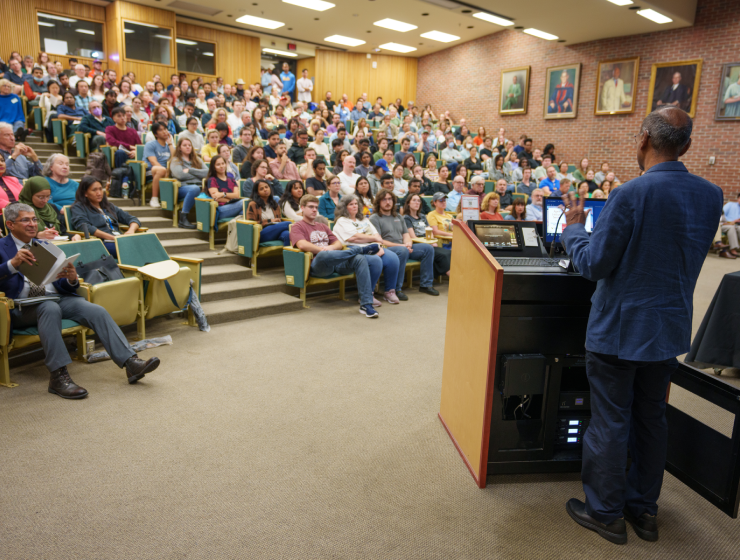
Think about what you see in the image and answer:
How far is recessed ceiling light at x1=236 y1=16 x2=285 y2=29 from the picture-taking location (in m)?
11.7

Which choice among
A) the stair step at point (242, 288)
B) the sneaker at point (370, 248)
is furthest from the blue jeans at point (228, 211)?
the sneaker at point (370, 248)

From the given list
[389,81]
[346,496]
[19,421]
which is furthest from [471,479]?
[389,81]

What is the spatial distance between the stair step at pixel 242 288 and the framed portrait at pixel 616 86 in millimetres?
8867

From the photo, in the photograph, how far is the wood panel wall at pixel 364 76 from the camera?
14688 mm

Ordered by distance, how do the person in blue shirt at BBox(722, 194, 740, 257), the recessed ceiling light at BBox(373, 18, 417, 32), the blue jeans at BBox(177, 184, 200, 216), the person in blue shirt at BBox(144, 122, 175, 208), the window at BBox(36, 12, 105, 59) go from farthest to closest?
the recessed ceiling light at BBox(373, 18, 417, 32), the window at BBox(36, 12, 105, 59), the person in blue shirt at BBox(722, 194, 740, 257), the person in blue shirt at BBox(144, 122, 175, 208), the blue jeans at BBox(177, 184, 200, 216)

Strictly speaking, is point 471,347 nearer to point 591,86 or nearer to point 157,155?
point 157,155

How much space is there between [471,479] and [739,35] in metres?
10.2

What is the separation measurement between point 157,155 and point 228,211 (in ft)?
4.94

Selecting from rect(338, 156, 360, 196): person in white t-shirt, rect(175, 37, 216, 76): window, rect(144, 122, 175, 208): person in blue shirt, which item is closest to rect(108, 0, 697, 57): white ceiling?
rect(175, 37, 216, 76): window

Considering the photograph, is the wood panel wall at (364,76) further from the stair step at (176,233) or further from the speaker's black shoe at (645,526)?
the speaker's black shoe at (645,526)

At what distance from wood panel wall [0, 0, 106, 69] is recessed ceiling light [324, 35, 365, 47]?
5494mm

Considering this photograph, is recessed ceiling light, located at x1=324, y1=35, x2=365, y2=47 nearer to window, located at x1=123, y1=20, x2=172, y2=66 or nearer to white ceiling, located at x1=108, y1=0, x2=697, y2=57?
white ceiling, located at x1=108, y1=0, x2=697, y2=57

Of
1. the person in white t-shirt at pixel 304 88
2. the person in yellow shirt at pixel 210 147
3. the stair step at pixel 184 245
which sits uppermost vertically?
the person in white t-shirt at pixel 304 88

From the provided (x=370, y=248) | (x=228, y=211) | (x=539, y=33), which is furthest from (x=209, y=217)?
(x=539, y=33)
